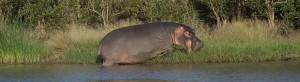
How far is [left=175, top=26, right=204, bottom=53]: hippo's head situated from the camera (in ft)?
36.4

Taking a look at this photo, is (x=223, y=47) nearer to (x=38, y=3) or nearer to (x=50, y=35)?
(x=50, y=35)

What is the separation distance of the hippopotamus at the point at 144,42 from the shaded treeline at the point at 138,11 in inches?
152

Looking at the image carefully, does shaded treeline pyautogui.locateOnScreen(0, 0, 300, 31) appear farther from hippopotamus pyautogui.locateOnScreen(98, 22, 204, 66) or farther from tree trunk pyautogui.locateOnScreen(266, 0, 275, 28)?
hippopotamus pyautogui.locateOnScreen(98, 22, 204, 66)

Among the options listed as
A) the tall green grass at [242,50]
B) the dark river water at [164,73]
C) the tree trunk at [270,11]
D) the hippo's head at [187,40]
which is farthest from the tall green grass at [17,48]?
the tree trunk at [270,11]

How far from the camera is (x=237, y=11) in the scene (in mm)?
18859

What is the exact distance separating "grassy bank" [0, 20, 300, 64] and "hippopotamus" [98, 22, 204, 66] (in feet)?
0.59

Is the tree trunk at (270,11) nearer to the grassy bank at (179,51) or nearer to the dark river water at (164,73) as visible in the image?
the grassy bank at (179,51)

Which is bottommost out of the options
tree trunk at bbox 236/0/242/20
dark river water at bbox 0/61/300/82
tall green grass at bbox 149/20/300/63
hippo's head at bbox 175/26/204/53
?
dark river water at bbox 0/61/300/82

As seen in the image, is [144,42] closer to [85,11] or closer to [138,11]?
[85,11]

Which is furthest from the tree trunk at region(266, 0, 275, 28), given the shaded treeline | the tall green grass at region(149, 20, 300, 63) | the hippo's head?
the hippo's head

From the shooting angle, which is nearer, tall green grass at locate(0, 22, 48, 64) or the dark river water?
the dark river water

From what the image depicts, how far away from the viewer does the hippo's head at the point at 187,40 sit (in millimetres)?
Result: 11086

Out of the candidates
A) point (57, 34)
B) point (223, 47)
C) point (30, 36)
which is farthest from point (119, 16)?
point (223, 47)

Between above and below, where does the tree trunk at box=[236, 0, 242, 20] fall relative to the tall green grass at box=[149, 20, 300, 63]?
above
